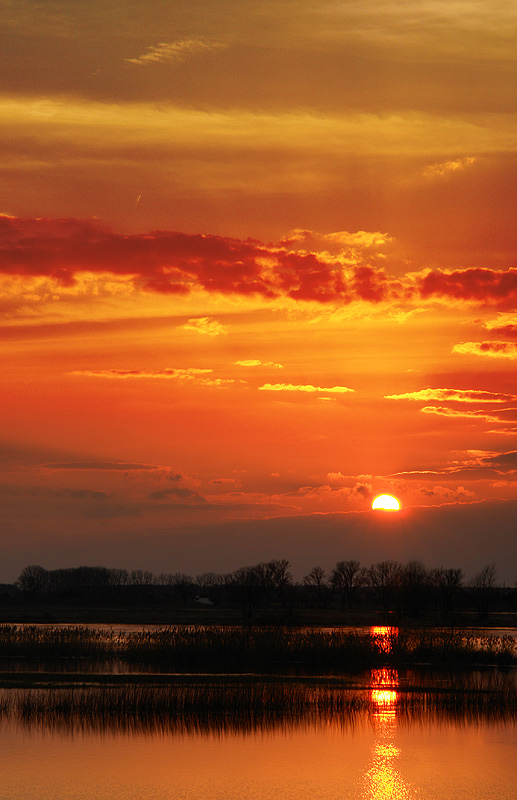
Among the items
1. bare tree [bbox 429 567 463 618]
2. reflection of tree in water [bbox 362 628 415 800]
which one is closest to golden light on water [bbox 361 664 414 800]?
reflection of tree in water [bbox 362 628 415 800]

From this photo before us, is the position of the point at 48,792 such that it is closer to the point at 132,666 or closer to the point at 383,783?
the point at 383,783

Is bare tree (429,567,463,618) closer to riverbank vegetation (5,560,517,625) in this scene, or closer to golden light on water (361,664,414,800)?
riverbank vegetation (5,560,517,625)

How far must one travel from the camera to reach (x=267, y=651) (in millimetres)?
54188

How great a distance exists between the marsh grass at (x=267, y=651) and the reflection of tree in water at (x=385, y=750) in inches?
266

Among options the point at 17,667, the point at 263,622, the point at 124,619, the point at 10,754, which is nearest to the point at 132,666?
the point at 17,667

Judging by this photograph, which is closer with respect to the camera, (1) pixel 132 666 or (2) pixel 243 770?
(2) pixel 243 770

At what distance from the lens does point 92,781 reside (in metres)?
23.5

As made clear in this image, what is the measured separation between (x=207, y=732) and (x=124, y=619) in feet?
307

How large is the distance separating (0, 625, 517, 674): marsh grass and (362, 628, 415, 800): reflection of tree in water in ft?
22.1

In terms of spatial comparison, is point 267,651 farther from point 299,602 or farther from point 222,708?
point 299,602

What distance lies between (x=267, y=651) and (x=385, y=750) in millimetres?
26946

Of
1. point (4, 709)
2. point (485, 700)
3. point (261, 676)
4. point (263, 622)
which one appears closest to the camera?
point (4, 709)

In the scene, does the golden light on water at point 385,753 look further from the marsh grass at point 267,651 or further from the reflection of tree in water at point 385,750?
the marsh grass at point 267,651

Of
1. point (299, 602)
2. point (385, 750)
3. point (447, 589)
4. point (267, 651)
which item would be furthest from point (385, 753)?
point (299, 602)
